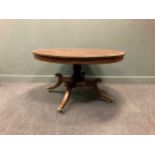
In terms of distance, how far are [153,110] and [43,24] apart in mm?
1698

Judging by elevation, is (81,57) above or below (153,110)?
above

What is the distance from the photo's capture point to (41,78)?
2.79 metres

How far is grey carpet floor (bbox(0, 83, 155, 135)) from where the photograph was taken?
158 centimetres

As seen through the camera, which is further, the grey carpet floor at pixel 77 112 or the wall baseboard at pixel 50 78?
the wall baseboard at pixel 50 78

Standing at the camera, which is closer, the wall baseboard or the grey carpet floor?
the grey carpet floor

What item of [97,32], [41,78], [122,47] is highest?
[97,32]

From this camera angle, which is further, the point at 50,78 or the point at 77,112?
the point at 50,78

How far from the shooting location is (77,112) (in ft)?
6.18

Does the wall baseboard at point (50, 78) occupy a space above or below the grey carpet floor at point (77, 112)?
below

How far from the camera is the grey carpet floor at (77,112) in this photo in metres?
1.58

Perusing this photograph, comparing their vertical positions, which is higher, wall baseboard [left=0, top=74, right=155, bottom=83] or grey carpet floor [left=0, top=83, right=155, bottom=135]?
grey carpet floor [left=0, top=83, right=155, bottom=135]
